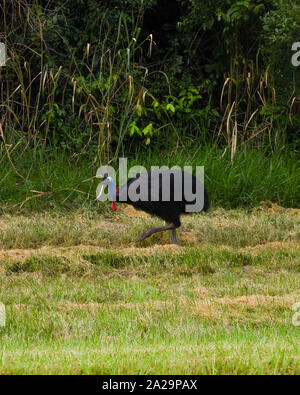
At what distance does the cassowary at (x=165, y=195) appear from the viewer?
7.50 m

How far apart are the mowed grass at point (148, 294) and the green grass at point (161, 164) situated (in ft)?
1.19

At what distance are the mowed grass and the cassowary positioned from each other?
1.12ft

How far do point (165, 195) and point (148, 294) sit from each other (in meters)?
1.77

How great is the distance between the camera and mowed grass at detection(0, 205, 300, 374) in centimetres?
380

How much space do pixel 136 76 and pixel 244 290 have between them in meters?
6.01

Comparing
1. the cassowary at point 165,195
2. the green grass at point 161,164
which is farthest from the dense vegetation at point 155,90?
the cassowary at point 165,195

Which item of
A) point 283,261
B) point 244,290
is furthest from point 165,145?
point 244,290

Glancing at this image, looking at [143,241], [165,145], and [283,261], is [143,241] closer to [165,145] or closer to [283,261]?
[283,261]

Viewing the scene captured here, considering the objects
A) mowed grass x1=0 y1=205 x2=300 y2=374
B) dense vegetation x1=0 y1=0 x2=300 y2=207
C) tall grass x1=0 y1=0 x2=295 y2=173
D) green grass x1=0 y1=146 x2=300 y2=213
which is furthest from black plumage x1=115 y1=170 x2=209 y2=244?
tall grass x1=0 y1=0 x2=295 y2=173

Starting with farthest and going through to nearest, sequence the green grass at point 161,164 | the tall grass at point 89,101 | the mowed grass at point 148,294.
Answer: the tall grass at point 89,101 → the green grass at point 161,164 → the mowed grass at point 148,294

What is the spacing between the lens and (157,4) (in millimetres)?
11961

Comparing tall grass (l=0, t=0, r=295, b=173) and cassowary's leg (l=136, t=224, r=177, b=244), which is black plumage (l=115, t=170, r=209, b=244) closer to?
cassowary's leg (l=136, t=224, r=177, b=244)

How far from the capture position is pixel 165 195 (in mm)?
7488

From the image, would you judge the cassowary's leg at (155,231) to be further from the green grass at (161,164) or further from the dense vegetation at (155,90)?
the dense vegetation at (155,90)
